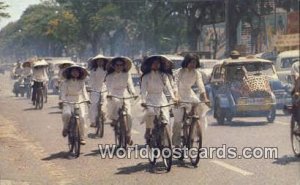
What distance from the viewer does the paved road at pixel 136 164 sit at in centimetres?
838

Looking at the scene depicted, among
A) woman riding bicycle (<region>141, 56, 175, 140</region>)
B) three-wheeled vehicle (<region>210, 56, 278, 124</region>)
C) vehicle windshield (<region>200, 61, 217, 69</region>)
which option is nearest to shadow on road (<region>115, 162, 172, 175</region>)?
woman riding bicycle (<region>141, 56, 175, 140</region>)

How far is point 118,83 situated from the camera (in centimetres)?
1130

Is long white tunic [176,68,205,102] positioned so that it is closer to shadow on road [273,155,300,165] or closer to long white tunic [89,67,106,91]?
shadow on road [273,155,300,165]

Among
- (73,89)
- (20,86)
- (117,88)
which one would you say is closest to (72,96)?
(73,89)

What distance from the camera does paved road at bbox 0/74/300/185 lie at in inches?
330

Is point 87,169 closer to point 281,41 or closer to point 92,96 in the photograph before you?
point 92,96

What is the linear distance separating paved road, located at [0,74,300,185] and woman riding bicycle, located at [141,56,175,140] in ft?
2.20

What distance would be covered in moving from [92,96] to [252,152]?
178 inches

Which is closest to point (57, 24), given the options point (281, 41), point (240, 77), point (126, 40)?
point (126, 40)

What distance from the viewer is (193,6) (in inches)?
1478

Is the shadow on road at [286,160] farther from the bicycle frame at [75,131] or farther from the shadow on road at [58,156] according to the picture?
the shadow on road at [58,156]

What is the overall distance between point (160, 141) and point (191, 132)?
0.67 meters

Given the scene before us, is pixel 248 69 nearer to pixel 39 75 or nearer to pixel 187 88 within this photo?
pixel 187 88

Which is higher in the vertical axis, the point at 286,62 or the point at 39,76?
the point at 286,62
